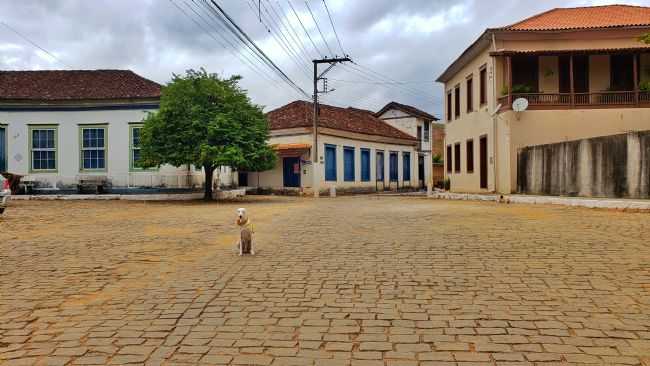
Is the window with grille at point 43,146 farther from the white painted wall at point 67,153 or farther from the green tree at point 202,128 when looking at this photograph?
the green tree at point 202,128

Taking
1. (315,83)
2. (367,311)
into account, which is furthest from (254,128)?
(367,311)

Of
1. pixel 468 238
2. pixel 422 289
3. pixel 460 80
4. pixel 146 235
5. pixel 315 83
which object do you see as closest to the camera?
pixel 422 289

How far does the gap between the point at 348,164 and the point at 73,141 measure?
54.6 ft

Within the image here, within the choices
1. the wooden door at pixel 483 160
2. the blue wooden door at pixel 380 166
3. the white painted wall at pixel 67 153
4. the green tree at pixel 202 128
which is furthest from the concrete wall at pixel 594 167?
the blue wooden door at pixel 380 166

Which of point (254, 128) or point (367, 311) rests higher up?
point (254, 128)

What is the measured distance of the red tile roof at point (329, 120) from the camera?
3111cm

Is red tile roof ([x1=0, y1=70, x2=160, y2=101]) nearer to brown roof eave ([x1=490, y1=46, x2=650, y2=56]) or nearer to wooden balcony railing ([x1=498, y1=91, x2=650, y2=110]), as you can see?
brown roof eave ([x1=490, y1=46, x2=650, y2=56])

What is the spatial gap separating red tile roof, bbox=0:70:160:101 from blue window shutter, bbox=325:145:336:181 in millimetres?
11016

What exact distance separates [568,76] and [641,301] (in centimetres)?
1877

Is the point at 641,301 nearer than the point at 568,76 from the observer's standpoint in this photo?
Yes

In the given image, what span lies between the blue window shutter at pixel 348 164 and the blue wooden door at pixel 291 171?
12.5 feet

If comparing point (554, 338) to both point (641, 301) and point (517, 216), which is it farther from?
point (517, 216)

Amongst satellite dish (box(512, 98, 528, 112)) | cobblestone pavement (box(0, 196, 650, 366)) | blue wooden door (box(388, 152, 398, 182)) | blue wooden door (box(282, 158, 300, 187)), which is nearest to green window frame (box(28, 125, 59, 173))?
blue wooden door (box(282, 158, 300, 187))

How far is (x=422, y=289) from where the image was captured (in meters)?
5.26
